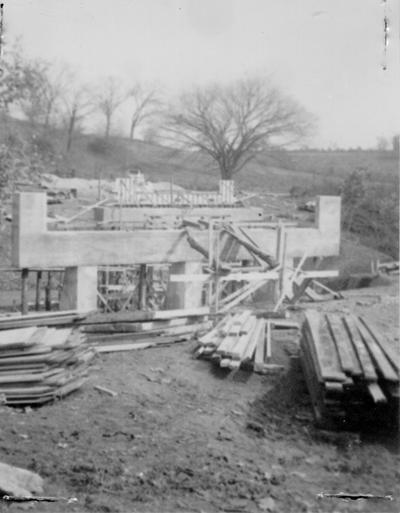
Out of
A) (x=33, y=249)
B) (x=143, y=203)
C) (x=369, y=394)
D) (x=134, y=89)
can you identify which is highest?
(x=134, y=89)

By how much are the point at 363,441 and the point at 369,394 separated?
1.89 feet

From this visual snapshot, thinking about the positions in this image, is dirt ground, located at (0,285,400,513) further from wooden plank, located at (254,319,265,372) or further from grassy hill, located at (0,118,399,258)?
grassy hill, located at (0,118,399,258)

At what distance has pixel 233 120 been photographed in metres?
40.5

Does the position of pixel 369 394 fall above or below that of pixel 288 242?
below

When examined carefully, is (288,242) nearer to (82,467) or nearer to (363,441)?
(363,441)

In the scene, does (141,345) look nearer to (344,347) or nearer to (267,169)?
(344,347)

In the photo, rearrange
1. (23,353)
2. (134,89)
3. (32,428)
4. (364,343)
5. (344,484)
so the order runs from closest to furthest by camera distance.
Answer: (344,484)
(32,428)
(23,353)
(364,343)
(134,89)

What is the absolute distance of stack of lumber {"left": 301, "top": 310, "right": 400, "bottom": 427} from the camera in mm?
7648

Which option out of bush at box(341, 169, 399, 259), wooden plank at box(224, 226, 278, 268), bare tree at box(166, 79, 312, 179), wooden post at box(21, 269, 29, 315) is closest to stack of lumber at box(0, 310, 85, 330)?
wooden post at box(21, 269, 29, 315)

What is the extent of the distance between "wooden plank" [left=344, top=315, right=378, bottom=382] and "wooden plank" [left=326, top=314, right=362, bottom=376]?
61 mm

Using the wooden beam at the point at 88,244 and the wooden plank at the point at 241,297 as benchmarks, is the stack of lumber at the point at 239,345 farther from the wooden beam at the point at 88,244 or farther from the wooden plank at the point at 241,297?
the wooden beam at the point at 88,244

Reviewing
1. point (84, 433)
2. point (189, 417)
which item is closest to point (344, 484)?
point (189, 417)

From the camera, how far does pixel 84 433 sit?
736 cm

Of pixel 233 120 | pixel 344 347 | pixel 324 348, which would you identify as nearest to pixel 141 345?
pixel 324 348
